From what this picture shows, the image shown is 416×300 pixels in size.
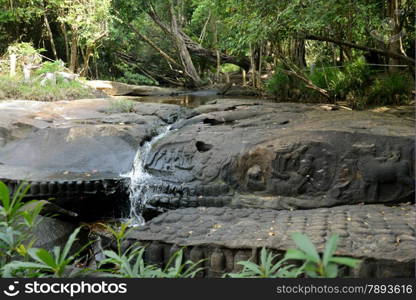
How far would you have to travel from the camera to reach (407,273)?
9.68 feet

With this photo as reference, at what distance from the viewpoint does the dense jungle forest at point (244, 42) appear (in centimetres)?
715

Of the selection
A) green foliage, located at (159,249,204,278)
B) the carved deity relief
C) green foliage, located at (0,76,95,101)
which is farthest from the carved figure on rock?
green foliage, located at (0,76,95,101)

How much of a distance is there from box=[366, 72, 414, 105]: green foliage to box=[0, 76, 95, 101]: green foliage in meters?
8.14

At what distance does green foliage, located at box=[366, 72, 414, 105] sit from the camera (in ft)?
30.7

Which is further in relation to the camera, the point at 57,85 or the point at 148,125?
the point at 57,85

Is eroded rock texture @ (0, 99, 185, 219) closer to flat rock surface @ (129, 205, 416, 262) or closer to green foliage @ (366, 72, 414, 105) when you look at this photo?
flat rock surface @ (129, 205, 416, 262)

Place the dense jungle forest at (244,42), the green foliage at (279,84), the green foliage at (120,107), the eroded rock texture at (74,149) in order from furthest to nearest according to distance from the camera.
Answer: the green foliage at (279,84), the green foliage at (120,107), the dense jungle forest at (244,42), the eroded rock texture at (74,149)

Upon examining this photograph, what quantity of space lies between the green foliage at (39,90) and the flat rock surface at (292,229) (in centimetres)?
805

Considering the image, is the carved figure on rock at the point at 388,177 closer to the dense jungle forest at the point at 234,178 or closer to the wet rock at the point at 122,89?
the dense jungle forest at the point at 234,178

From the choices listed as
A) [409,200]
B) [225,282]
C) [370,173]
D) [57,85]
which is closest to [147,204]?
[370,173]

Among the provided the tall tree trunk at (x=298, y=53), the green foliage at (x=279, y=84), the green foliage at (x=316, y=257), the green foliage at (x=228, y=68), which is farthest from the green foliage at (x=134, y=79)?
the green foliage at (x=316, y=257)

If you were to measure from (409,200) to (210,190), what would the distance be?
2.35m

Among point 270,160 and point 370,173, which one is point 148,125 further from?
point 370,173

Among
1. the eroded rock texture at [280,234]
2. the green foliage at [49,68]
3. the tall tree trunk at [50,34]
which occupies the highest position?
the tall tree trunk at [50,34]
